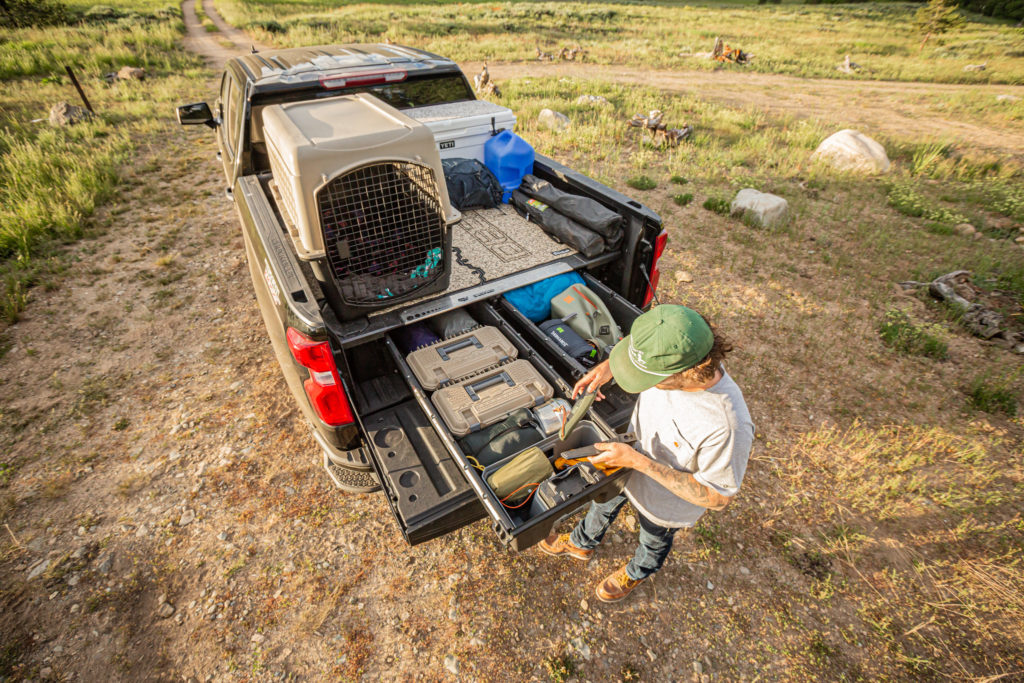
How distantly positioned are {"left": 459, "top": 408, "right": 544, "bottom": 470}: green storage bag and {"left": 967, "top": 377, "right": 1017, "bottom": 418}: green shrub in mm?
4600

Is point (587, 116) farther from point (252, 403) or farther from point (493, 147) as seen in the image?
point (252, 403)

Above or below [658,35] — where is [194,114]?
above

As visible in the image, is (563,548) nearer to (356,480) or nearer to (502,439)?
(502,439)

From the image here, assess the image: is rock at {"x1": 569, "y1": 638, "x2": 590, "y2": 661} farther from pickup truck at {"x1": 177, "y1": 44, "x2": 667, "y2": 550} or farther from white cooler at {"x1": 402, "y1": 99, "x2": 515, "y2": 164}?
white cooler at {"x1": 402, "y1": 99, "x2": 515, "y2": 164}

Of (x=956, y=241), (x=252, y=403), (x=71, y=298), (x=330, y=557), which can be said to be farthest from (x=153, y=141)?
(x=956, y=241)

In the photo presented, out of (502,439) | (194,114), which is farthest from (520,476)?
(194,114)

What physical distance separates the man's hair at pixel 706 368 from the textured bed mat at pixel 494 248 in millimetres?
2009

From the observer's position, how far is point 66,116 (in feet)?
33.3

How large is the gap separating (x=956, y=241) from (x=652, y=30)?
33.2 meters

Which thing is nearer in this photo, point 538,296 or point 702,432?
point 702,432

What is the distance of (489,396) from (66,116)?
1379cm

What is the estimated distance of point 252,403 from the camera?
13.6ft

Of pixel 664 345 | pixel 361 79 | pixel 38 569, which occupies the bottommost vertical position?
pixel 38 569

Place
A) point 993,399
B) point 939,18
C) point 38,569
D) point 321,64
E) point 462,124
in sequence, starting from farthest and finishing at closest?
point 939,18 < point 462,124 < point 993,399 < point 321,64 < point 38,569
